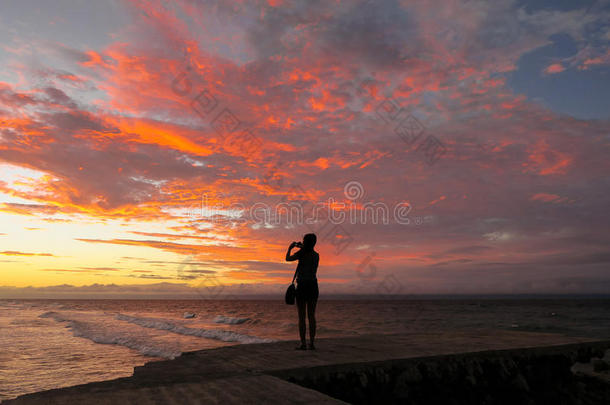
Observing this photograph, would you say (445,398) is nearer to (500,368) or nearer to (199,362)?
(500,368)

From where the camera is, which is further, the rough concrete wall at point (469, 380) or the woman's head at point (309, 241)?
the woman's head at point (309, 241)

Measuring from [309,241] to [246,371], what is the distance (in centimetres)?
327

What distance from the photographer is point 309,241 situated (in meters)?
8.62

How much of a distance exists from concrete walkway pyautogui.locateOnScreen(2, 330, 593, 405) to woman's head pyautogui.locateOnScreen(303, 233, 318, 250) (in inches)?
83.5

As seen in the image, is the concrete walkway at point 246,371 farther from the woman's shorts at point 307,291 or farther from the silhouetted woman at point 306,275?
the woman's shorts at point 307,291

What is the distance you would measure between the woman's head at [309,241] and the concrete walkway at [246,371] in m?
2.12

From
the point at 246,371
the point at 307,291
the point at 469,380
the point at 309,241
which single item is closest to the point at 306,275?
the point at 307,291

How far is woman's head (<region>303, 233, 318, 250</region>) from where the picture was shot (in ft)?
28.2

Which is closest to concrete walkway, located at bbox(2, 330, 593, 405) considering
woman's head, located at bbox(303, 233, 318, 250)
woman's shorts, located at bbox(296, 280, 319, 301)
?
woman's shorts, located at bbox(296, 280, 319, 301)

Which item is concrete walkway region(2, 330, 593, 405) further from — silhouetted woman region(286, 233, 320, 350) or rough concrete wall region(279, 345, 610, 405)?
silhouetted woman region(286, 233, 320, 350)

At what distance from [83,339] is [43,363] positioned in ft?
32.0

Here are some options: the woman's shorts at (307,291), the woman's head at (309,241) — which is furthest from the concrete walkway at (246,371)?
the woman's head at (309,241)

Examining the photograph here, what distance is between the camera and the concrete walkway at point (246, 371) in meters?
4.27

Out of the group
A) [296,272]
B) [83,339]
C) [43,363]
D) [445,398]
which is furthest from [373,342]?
[83,339]
